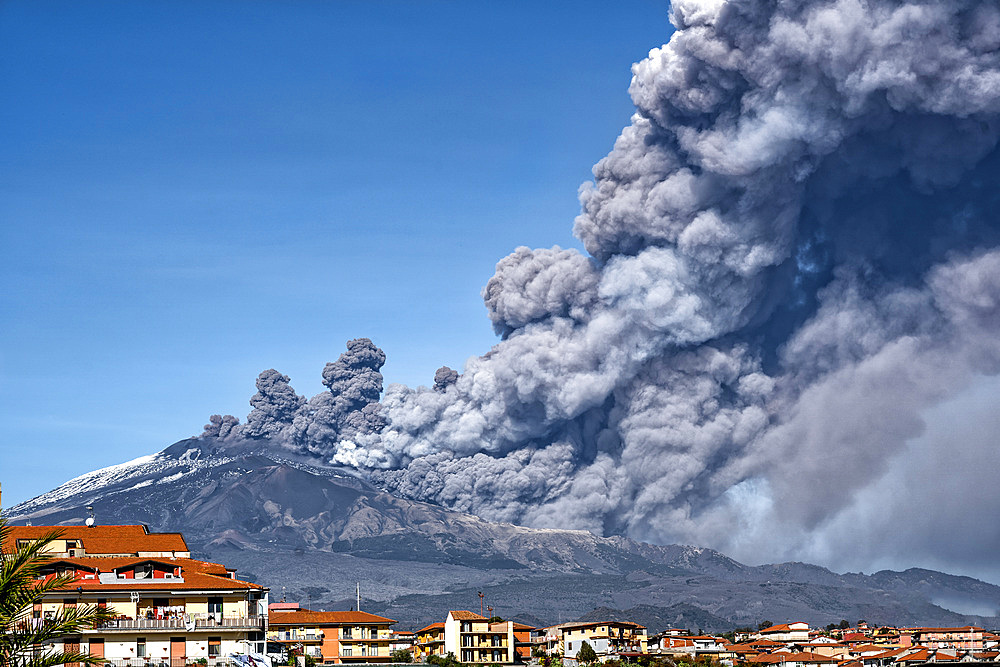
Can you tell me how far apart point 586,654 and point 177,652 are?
49.4 meters

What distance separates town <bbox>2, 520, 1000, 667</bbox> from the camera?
114ft

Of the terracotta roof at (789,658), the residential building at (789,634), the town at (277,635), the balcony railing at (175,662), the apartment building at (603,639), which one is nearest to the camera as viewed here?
the balcony railing at (175,662)

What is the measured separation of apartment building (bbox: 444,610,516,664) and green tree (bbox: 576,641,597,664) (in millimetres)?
4656

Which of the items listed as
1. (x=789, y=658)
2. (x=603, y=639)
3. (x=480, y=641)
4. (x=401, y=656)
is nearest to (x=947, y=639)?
(x=789, y=658)

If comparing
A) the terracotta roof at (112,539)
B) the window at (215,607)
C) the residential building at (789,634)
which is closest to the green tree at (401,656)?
the terracotta roof at (112,539)

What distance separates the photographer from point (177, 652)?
35031 millimetres

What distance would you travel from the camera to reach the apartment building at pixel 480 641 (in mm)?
83250

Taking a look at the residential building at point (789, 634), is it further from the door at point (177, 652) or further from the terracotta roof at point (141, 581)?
the door at point (177, 652)

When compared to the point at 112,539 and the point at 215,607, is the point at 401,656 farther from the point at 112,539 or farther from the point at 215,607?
the point at 215,607

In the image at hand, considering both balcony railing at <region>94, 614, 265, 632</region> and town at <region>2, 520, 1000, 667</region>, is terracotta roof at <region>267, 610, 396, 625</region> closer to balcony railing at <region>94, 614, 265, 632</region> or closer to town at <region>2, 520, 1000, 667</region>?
town at <region>2, 520, 1000, 667</region>

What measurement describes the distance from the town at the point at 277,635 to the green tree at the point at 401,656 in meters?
0.14

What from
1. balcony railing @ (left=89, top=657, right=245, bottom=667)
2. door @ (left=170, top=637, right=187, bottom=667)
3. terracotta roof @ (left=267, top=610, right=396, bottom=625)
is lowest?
balcony railing @ (left=89, top=657, right=245, bottom=667)

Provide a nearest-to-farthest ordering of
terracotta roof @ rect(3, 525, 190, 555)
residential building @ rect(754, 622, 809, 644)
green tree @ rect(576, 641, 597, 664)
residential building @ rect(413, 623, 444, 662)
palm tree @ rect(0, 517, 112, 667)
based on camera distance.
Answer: palm tree @ rect(0, 517, 112, 667) < terracotta roof @ rect(3, 525, 190, 555) < green tree @ rect(576, 641, 597, 664) < residential building @ rect(413, 623, 444, 662) < residential building @ rect(754, 622, 809, 644)

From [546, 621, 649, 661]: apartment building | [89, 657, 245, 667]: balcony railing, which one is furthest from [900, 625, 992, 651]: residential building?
[89, 657, 245, 667]: balcony railing
